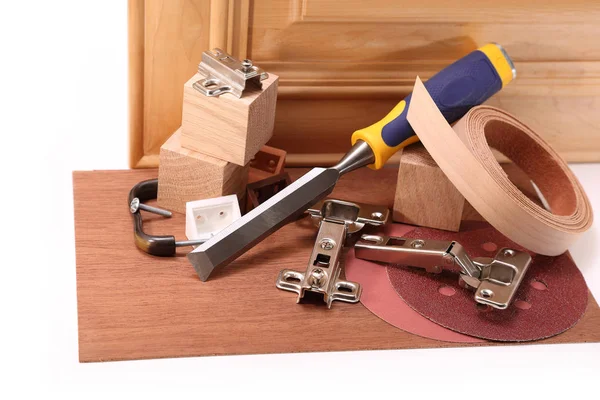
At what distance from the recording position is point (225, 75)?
38.7 inches

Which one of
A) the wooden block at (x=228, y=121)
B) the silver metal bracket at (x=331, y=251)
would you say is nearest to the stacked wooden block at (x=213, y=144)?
the wooden block at (x=228, y=121)

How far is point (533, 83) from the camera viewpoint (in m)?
1.20

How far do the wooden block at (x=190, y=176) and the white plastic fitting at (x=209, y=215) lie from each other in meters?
0.02

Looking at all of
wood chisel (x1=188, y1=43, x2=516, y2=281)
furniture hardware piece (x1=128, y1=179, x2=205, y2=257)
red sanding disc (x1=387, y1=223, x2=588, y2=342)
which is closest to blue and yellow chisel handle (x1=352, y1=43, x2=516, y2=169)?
wood chisel (x1=188, y1=43, x2=516, y2=281)

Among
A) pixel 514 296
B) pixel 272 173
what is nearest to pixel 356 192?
pixel 272 173

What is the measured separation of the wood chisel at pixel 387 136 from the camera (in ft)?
3.20

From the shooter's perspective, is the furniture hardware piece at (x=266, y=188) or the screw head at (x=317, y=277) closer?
the screw head at (x=317, y=277)

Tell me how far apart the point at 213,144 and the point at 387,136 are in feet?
0.65

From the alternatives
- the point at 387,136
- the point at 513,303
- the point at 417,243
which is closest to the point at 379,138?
the point at 387,136

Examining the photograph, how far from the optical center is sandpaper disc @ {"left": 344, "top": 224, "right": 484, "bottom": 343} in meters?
0.92

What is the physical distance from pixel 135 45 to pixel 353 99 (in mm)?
Answer: 281

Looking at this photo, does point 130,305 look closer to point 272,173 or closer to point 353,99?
point 272,173

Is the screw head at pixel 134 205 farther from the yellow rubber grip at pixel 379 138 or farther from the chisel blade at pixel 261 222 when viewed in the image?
the yellow rubber grip at pixel 379 138

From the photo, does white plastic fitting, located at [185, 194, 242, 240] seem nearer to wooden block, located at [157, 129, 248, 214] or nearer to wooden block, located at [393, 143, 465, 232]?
wooden block, located at [157, 129, 248, 214]
